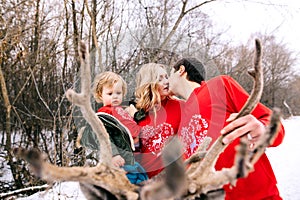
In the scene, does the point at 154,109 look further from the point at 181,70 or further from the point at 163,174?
the point at 163,174

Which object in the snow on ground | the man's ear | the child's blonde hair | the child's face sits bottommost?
the snow on ground

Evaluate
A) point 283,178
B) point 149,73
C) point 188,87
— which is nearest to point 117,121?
point 149,73

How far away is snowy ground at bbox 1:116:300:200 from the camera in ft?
17.0

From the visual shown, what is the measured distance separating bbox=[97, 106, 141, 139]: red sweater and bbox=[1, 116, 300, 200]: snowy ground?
1857mm

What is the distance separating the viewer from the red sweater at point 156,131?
1766 millimetres

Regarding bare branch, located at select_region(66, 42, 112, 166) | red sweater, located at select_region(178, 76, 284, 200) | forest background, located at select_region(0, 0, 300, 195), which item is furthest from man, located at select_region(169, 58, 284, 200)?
forest background, located at select_region(0, 0, 300, 195)

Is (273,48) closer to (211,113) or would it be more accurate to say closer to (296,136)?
(296,136)

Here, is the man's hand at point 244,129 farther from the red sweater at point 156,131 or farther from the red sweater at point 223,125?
the red sweater at point 156,131

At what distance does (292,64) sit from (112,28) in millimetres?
20156

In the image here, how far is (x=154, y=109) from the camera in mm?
2014

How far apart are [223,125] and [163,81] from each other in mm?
559

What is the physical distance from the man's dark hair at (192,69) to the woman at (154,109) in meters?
0.13

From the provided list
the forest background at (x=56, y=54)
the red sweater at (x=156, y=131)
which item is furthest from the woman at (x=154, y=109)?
the forest background at (x=56, y=54)

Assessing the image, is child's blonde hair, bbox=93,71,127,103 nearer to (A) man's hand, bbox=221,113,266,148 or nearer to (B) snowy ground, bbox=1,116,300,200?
(A) man's hand, bbox=221,113,266,148
